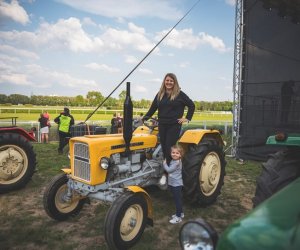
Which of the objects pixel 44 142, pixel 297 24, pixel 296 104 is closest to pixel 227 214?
pixel 296 104

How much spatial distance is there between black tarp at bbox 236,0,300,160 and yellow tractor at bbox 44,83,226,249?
4.26 meters

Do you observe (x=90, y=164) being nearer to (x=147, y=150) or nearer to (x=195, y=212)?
(x=147, y=150)

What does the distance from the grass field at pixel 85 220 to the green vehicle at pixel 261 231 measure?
211cm

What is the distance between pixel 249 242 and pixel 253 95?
27.4ft

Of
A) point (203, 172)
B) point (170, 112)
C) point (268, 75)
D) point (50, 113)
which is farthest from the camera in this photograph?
point (50, 113)

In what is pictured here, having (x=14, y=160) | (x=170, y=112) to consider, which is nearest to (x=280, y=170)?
(x=170, y=112)

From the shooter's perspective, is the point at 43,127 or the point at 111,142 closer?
the point at 111,142

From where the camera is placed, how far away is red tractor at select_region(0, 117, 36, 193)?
5.49 metres

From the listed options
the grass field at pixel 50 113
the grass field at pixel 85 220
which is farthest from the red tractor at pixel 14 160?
the grass field at pixel 50 113

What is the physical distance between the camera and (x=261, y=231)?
3.96 feet

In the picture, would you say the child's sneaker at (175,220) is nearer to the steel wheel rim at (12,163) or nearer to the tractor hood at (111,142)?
the tractor hood at (111,142)

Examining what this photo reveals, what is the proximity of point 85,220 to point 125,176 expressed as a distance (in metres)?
0.85

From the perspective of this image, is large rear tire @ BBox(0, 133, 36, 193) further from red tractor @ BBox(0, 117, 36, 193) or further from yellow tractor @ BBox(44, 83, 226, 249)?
yellow tractor @ BBox(44, 83, 226, 249)

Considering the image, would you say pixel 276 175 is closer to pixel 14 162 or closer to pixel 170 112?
pixel 170 112
